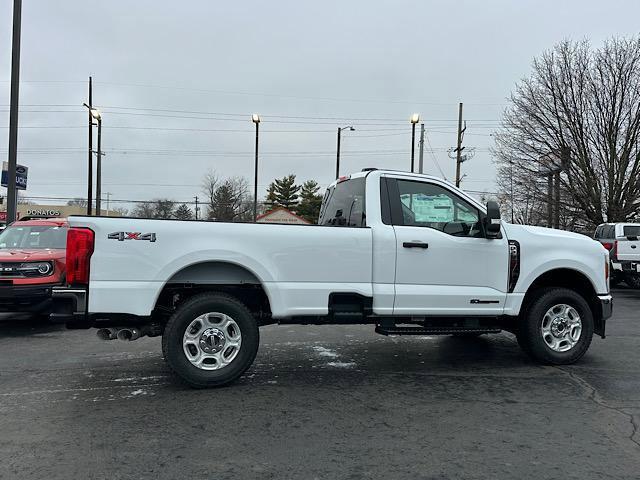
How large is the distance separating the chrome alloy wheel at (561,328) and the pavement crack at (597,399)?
278mm

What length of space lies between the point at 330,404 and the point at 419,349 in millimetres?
2608

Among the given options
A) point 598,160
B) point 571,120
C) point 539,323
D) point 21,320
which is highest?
point 571,120

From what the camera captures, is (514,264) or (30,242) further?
(30,242)

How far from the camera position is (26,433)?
3943 millimetres

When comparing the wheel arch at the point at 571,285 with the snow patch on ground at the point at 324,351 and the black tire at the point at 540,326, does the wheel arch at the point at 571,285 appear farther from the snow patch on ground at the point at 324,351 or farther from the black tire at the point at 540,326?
the snow patch on ground at the point at 324,351

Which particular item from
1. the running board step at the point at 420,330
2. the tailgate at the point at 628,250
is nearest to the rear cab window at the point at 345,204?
the running board step at the point at 420,330

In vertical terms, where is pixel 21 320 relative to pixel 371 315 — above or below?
below

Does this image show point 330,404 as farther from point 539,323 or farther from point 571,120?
point 571,120

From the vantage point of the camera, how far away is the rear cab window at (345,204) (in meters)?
5.73

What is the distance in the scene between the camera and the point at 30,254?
26.7 ft

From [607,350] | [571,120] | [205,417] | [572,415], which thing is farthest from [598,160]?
[205,417]

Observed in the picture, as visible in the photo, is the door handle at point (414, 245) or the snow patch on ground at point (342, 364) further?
the snow patch on ground at point (342, 364)

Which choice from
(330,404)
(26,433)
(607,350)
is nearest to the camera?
(26,433)

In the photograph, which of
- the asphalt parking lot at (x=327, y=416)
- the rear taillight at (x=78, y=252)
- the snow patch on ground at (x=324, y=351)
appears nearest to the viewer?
the asphalt parking lot at (x=327, y=416)
